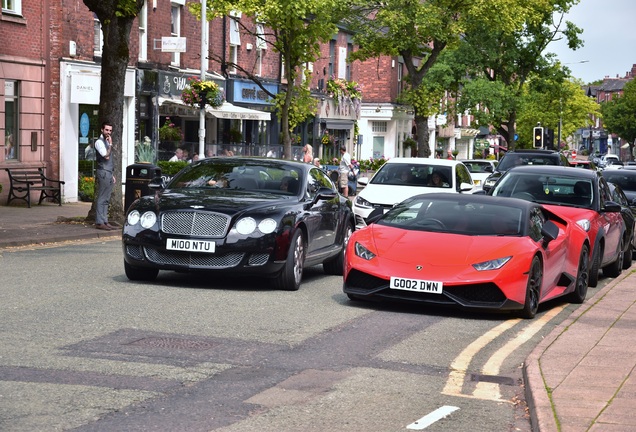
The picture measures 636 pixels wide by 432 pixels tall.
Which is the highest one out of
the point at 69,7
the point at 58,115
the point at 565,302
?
the point at 69,7

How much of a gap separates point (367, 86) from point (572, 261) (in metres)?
61.5

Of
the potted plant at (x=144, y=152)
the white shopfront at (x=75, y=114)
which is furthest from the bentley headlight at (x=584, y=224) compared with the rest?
the potted plant at (x=144, y=152)

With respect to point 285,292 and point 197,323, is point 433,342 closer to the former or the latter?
point 197,323

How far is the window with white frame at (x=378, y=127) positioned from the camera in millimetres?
75250

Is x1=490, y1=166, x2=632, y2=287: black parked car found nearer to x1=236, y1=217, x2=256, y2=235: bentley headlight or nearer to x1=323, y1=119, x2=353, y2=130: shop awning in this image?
x1=236, y1=217, x2=256, y2=235: bentley headlight

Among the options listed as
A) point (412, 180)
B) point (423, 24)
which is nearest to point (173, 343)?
point (412, 180)

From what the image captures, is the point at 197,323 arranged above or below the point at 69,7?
below

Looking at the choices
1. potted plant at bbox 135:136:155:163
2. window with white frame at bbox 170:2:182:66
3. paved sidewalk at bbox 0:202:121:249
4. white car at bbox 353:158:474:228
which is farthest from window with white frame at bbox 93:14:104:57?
white car at bbox 353:158:474:228

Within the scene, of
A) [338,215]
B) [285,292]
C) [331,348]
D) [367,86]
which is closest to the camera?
[331,348]

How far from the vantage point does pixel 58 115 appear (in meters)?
32.9

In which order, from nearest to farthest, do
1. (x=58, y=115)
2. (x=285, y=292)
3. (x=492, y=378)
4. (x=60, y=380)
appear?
(x=60, y=380), (x=492, y=378), (x=285, y=292), (x=58, y=115)

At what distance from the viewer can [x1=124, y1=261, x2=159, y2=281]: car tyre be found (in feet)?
45.6

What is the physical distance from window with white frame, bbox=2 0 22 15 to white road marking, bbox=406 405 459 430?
25.2 m

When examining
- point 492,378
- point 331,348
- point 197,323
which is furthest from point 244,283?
point 492,378
